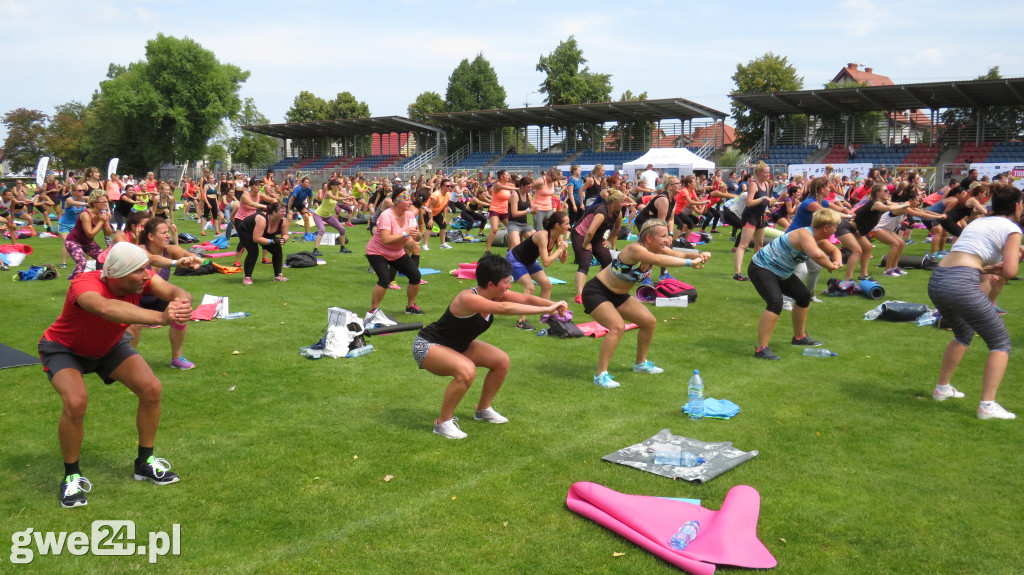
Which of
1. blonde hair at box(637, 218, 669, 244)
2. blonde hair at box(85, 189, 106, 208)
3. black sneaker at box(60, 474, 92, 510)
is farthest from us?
blonde hair at box(85, 189, 106, 208)

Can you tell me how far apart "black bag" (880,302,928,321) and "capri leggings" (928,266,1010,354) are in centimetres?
391

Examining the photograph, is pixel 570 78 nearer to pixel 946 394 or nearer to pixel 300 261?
pixel 300 261

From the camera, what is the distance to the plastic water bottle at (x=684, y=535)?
3783 mm

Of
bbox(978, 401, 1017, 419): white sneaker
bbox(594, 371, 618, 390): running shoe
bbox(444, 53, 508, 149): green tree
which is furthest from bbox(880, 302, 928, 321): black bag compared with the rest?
bbox(444, 53, 508, 149): green tree

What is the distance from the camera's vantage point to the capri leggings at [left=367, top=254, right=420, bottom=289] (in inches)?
379

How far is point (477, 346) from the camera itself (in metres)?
5.66

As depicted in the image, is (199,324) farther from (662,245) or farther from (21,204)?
(21,204)

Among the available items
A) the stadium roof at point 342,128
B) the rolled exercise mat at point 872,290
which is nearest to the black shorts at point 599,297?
the rolled exercise mat at point 872,290

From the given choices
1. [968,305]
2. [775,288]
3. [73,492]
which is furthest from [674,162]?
[73,492]

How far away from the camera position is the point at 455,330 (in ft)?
18.0

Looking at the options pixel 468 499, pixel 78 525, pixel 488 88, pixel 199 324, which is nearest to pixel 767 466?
pixel 468 499

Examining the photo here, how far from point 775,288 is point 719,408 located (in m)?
2.31

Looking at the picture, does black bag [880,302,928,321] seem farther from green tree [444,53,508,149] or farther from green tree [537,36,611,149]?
green tree [444,53,508,149]

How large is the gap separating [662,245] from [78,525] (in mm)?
4868
